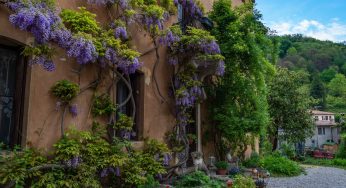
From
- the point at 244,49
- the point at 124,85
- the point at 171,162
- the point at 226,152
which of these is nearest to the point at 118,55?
the point at 124,85

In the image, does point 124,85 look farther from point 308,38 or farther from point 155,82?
point 308,38

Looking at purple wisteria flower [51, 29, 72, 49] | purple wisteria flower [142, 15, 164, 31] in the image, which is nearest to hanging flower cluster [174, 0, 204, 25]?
purple wisteria flower [142, 15, 164, 31]

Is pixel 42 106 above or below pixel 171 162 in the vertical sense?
above

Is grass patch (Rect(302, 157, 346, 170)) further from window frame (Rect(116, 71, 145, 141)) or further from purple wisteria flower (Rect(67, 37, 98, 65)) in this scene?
purple wisteria flower (Rect(67, 37, 98, 65))

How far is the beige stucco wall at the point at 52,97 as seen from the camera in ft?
19.3

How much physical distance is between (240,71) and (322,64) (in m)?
57.6

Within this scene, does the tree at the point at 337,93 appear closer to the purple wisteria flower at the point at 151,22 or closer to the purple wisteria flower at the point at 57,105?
the purple wisteria flower at the point at 151,22

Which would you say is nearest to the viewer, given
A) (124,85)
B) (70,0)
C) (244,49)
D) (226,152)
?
(70,0)

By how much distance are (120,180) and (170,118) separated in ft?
9.53

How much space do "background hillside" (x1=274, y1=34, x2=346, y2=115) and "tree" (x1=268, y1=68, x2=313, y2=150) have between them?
33.9 meters

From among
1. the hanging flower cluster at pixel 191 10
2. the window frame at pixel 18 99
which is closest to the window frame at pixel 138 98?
the hanging flower cluster at pixel 191 10

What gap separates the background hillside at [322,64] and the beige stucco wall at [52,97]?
4986 cm

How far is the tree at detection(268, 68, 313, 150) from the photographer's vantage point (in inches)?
874

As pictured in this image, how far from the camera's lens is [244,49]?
32.1 ft
